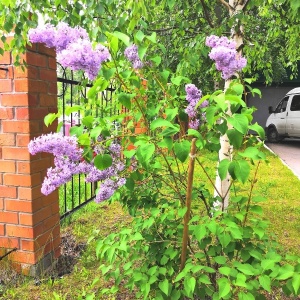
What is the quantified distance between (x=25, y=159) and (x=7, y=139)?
0.20m

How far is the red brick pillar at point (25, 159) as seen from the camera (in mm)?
2172

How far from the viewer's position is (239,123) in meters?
1.08

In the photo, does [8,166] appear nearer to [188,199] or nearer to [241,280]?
[188,199]

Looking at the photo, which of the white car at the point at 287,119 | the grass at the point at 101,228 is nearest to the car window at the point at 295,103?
the white car at the point at 287,119

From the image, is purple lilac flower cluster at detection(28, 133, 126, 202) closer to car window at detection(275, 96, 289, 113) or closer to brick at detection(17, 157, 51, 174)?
brick at detection(17, 157, 51, 174)

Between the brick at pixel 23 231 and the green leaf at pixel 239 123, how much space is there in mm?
1723

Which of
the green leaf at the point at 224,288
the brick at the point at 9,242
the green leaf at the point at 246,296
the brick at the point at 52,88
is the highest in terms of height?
the brick at the point at 52,88

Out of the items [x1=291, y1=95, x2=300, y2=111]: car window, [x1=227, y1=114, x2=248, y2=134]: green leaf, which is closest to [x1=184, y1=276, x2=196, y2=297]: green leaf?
[x1=227, y1=114, x2=248, y2=134]: green leaf

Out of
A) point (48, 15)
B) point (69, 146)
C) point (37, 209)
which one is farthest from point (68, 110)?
point (48, 15)

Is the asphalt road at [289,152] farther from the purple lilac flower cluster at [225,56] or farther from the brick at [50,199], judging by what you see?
the purple lilac flower cluster at [225,56]

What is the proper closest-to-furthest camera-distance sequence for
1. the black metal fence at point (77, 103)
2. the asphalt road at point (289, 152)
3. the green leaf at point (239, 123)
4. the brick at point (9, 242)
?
the green leaf at point (239, 123) → the black metal fence at point (77, 103) → the brick at point (9, 242) → the asphalt road at point (289, 152)

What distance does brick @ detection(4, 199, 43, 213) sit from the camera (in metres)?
2.25

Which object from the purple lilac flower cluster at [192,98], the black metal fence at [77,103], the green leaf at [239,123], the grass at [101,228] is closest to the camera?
the green leaf at [239,123]

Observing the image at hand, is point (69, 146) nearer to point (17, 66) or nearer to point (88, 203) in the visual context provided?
point (17, 66)
